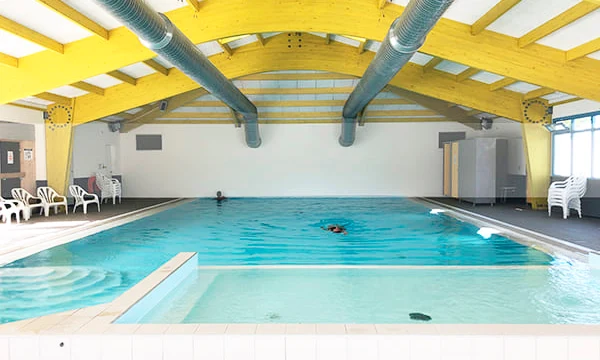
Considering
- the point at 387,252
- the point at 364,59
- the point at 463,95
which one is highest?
the point at 364,59

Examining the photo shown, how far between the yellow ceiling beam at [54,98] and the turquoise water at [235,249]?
339 centimetres

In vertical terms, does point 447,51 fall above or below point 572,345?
above

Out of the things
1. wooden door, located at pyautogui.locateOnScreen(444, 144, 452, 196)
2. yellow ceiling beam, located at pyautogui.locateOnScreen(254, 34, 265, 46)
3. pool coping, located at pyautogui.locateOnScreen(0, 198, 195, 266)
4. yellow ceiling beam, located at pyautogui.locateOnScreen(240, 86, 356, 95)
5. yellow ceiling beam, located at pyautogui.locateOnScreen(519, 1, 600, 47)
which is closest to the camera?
yellow ceiling beam, located at pyautogui.locateOnScreen(519, 1, 600, 47)

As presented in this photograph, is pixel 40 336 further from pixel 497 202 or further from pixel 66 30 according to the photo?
pixel 497 202

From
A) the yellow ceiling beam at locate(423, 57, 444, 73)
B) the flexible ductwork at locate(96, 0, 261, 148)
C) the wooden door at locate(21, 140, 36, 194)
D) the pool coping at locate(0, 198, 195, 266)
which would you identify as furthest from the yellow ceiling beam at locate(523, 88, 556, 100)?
the wooden door at locate(21, 140, 36, 194)

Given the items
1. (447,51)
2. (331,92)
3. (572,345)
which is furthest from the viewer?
(331,92)

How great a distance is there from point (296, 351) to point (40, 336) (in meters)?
1.55

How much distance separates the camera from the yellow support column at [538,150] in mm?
9781

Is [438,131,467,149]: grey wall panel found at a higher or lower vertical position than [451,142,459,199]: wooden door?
higher

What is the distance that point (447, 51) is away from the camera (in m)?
6.46

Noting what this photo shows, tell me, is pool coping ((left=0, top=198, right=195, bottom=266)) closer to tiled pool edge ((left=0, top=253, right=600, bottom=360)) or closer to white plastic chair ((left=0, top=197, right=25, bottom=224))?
white plastic chair ((left=0, top=197, right=25, bottom=224))

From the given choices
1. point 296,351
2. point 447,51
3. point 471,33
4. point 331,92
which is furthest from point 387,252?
point 331,92

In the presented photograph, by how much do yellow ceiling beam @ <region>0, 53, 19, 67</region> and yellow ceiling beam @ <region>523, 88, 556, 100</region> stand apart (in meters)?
9.85

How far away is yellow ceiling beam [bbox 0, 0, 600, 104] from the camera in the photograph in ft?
20.6
